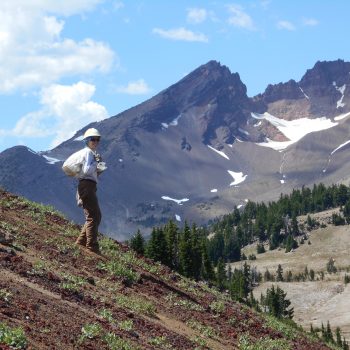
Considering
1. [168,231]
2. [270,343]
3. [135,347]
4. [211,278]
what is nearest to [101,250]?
[270,343]

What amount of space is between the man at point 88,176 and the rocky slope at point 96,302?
691mm

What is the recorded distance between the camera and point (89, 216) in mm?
22219

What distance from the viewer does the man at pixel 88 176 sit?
71.0 feet

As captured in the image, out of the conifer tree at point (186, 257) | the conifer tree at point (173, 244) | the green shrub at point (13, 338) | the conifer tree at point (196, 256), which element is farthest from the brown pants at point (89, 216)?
the conifer tree at point (196, 256)

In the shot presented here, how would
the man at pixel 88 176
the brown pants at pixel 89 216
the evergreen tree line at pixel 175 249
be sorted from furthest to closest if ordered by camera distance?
the evergreen tree line at pixel 175 249, the brown pants at pixel 89 216, the man at pixel 88 176

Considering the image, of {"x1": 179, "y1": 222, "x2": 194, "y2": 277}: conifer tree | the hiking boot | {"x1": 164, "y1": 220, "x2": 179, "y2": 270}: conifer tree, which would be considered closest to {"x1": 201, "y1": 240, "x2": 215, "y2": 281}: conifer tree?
{"x1": 164, "y1": 220, "x2": 179, "y2": 270}: conifer tree

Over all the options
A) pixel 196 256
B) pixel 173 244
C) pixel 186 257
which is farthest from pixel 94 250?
pixel 173 244

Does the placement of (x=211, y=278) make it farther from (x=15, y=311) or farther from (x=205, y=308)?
(x=15, y=311)

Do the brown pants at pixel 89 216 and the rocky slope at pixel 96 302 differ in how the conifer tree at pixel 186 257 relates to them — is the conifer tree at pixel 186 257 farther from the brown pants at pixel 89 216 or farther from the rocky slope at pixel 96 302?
the brown pants at pixel 89 216

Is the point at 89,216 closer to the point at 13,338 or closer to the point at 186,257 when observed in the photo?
the point at 13,338

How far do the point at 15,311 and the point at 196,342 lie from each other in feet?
17.5

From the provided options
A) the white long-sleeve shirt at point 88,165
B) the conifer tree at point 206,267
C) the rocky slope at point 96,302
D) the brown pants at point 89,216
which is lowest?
the rocky slope at point 96,302

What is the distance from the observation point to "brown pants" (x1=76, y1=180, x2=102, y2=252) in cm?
2194

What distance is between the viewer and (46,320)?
1308cm
